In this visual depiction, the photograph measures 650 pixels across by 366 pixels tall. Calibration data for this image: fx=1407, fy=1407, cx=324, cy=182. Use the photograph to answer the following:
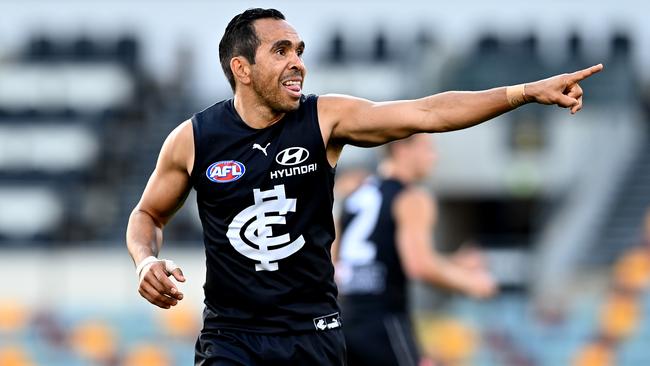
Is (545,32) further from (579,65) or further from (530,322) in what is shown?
(530,322)

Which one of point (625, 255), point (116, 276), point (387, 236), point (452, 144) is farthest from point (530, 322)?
point (387, 236)

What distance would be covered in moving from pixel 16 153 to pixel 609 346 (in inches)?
397

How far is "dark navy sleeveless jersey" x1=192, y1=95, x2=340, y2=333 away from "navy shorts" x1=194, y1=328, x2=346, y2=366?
0.12 feet

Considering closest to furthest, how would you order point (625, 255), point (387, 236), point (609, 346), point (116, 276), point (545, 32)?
point (387, 236), point (609, 346), point (625, 255), point (116, 276), point (545, 32)

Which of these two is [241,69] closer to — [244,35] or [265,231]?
[244,35]

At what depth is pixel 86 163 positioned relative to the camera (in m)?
20.7

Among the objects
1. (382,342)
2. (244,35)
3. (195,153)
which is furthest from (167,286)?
(382,342)

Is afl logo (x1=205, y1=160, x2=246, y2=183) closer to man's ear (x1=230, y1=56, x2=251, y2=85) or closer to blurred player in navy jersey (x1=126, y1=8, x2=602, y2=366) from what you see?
blurred player in navy jersey (x1=126, y1=8, x2=602, y2=366)

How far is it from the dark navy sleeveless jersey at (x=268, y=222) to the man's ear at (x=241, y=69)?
22cm

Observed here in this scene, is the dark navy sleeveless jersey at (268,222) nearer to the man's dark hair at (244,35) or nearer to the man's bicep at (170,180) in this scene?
the man's bicep at (170,180)

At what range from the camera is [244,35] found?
5785 millimetres

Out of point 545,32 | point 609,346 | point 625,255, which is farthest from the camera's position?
point 545,32

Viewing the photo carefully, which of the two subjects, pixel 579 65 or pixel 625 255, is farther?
pixel 579 65

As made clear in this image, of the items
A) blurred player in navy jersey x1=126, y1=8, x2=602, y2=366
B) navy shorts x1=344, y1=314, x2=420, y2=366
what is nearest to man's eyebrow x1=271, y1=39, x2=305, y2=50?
blurred player in navy jersey x1=126, y1=8, x2=602, y2=366
